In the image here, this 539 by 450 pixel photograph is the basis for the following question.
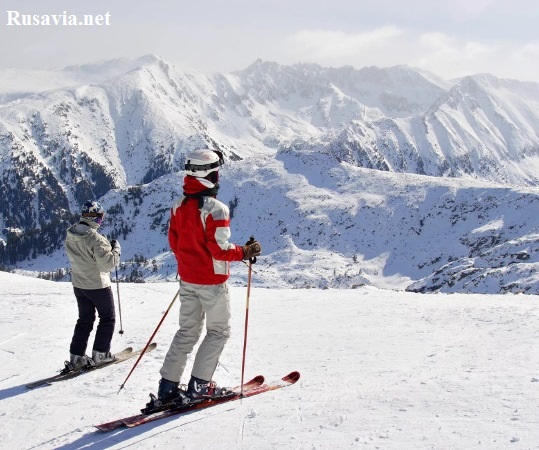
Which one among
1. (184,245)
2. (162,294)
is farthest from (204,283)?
(162,294)

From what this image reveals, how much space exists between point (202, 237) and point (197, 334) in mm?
1377

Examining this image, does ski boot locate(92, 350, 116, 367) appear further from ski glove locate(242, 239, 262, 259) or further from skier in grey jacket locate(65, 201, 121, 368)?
ski glove locate(242, 239, 262, 259)

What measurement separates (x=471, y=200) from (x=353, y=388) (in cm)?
20335

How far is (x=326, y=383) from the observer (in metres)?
7.91

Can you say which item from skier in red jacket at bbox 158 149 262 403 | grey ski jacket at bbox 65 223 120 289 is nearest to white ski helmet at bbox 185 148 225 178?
skier in red jacket at bbox 158 149 262 403

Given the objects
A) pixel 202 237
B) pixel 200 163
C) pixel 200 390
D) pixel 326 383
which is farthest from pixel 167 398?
pixel 200 163

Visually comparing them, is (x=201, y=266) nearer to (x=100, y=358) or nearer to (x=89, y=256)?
(x=89, y=256)

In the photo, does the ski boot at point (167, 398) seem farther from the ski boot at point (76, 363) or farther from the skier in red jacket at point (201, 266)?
the ski boot at point (76, 363)

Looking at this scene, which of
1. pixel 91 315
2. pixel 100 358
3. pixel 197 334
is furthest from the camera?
pixel 100 358

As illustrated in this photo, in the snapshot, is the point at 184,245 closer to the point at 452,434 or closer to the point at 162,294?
the point at 452,434

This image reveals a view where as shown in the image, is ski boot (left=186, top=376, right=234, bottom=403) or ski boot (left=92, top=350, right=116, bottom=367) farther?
ski boot (left=92, top=350, right=116, bottom=367)

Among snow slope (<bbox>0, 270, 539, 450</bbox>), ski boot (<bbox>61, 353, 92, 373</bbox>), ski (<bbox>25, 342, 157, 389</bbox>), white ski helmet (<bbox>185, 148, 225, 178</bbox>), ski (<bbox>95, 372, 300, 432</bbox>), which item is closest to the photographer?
snow slope (<bbox>0, 270, 539, 450</bbox>)

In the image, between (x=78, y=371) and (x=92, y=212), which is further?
(x=78, y=371)

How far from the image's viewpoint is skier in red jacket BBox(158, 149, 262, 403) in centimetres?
662
